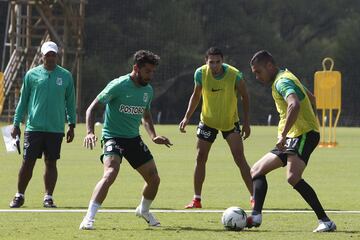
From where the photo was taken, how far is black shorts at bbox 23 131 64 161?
13.9 m

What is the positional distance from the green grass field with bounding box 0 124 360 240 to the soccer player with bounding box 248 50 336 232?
0.28m

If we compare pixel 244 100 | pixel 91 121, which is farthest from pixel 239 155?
pixel 91 121

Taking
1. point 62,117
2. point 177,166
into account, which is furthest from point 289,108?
point 177,166

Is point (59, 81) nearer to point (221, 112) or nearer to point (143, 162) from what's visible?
point (221, 112)

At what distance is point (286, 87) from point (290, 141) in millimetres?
616

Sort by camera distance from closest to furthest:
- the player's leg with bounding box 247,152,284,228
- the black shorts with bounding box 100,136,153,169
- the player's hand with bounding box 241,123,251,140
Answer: the player's leg with bounding box 247,152,284,228 → the black shorts with bounding box 100,136,153,169 → the player's hand with bounding box 241,123,251,140

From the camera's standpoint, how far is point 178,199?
596 inches

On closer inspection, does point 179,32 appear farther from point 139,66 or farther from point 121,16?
point 139,66

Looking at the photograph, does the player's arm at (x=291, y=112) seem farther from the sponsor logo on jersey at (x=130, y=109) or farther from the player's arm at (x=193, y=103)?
the player's arm at (x=193, y=103)

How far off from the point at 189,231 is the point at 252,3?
2304 inches

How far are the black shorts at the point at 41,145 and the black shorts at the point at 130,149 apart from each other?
8.28ft

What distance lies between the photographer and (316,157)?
2567cm

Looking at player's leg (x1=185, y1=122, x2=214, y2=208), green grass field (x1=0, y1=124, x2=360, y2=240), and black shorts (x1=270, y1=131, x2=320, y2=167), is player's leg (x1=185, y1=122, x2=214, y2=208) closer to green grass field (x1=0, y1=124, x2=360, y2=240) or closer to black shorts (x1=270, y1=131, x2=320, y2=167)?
green grass field (x1=0, y1=124, x2=360, y2=240)

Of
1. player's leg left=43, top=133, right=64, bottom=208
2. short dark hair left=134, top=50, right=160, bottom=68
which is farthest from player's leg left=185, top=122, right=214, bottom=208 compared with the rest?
short dark hair left=134, top=50, right=160, bottom=68
